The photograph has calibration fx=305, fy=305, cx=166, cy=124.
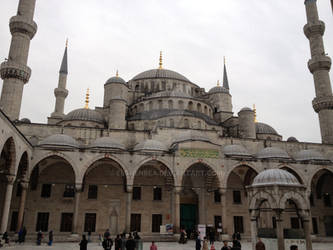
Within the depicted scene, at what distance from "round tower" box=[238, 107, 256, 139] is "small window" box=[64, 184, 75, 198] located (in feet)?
41.3

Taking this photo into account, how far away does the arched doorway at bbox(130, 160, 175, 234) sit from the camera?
18.1 meters

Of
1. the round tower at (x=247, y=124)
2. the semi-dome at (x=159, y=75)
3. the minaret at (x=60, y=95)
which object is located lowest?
the round tower at (x=247, y=124)

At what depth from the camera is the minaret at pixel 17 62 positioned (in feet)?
59.4

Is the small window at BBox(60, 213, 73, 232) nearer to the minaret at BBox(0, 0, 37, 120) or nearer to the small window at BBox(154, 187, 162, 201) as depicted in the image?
the small window at BBox(154, 187, 162, 201)

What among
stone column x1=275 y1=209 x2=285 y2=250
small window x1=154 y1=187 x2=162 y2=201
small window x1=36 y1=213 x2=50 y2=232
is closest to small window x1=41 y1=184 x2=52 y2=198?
small window x1=36 y1=213 x2=50 y2=232

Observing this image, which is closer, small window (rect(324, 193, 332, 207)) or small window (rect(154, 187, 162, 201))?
small window (rect(154, 187, 162, 201))

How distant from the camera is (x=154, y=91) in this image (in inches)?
1085

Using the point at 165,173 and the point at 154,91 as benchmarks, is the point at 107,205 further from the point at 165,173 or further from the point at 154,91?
the point at 154,91

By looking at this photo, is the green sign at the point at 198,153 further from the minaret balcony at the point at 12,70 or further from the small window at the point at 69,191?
the minaret balcony at the point at 12,70

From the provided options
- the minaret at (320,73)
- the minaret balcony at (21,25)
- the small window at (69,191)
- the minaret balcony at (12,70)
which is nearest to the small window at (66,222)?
the small window at (69,191)

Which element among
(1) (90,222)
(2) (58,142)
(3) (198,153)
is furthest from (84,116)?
(3) (198,153)

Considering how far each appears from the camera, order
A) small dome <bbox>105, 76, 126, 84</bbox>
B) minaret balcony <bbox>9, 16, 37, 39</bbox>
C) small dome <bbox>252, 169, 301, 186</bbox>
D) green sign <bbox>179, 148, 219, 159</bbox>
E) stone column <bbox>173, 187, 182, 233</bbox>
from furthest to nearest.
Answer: small dome <bbox>105, 76, 126, 84</bbox> < minaret balcony <bbox>9, 16, 37, 39</bbox> < green sign <bbox>179, 148, 219, 159</bbox> < stone column <bbox>173, 187, 182, 233</bbox> < small dome <bbox>252, 169, 301, 186</bbox>

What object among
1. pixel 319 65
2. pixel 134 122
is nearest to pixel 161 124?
pixel 134 122

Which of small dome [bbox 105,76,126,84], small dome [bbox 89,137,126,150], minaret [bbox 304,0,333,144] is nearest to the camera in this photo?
small dome [bbox 89,137,126,150]
